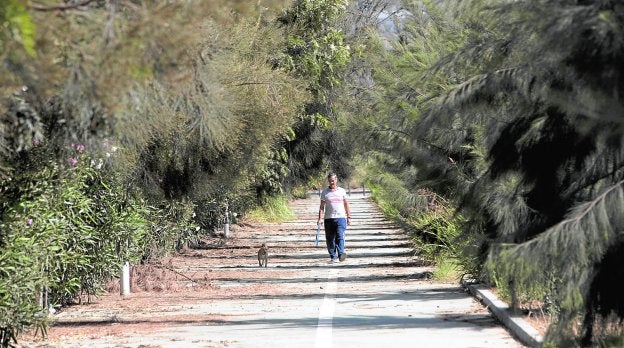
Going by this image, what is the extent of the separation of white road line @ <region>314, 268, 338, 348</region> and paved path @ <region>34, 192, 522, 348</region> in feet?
0.04

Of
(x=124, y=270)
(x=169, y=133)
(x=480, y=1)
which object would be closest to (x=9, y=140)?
(x=480, y=1)

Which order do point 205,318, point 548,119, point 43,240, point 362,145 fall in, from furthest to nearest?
point 362,145 < point 205,318 < point 43,240 < point 548,119

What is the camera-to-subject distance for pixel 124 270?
19906 mm

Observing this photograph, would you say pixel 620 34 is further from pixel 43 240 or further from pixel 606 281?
pixel 43 240

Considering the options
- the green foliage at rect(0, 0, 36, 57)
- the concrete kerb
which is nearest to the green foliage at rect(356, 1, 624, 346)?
the concrete kerb

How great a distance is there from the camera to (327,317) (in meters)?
16.2

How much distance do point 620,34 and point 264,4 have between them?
2811 mm

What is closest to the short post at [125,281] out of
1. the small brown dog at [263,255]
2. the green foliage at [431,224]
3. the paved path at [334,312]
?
the paved path at [334,312]

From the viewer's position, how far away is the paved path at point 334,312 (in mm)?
13711

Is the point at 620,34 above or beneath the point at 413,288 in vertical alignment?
above

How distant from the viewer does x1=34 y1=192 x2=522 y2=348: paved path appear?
13711 millimetres

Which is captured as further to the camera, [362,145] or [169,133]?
[362,145]

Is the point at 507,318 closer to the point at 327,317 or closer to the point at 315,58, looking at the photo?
the point at 327,317

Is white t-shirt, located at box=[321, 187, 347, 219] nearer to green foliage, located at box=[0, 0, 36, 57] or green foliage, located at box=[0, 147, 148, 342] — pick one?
green foliage, located at box=[0, 147, 148, 342]
